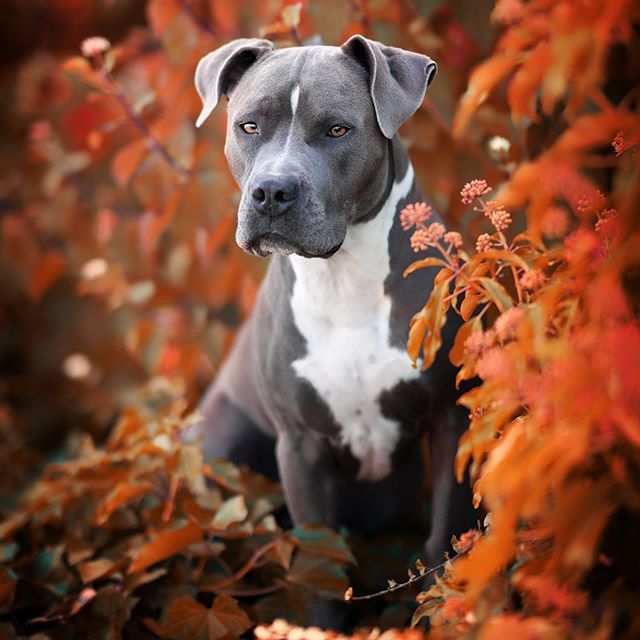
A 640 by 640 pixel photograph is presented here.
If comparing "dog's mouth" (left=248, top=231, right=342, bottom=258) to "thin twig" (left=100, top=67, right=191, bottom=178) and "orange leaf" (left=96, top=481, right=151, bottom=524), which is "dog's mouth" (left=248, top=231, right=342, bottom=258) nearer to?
"orange leaf" (left=96, top=481, right=151, bottom=524)

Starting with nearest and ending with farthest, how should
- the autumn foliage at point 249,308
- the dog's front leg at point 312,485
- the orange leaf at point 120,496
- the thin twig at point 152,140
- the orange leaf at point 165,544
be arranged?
the autumn foliage at point 249,308
the orange leaf at point 165,544
the dog's front leg at point 312,485
the orange leaf at point 120,496
the thin twig at point 152,140

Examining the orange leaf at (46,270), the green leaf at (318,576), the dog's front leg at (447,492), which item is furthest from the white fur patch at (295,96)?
the orange leaf at (46,270)

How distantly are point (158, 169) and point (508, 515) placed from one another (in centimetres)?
245

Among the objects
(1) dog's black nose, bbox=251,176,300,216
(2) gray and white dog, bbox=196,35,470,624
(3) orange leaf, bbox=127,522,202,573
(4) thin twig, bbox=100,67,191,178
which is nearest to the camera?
(1) dog's black nose, bbox=251,176,300,216

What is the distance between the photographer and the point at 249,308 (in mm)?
3689

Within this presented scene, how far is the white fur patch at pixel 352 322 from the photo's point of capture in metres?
2.40

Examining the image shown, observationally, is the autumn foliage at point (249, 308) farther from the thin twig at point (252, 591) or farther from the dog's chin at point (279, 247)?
the dog's chin at point (279, 247)

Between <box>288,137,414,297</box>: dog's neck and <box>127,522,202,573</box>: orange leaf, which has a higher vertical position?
<box>288,137,414,297</box>: dog's neck

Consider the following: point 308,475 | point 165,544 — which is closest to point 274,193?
point 308,475

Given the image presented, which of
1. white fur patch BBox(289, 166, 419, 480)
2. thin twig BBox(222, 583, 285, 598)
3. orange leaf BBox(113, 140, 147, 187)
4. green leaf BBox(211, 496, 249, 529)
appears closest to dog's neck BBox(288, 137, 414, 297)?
white fur patch BBox(289, 166, 419, 480)

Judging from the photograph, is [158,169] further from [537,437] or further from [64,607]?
[537,437]

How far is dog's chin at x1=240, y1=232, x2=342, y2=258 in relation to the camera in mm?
2215

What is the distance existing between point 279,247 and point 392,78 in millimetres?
533

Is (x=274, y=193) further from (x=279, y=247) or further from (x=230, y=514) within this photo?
(x=230, y=514)
